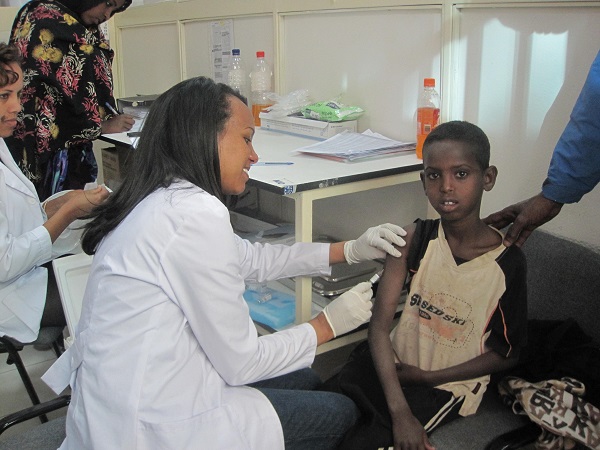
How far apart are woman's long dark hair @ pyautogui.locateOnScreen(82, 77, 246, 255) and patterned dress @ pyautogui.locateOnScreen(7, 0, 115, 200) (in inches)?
46.5

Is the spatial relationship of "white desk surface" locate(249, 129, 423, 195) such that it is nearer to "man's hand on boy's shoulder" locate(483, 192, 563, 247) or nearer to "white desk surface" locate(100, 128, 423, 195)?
"white desk surface" locate(100, 128, 423, 195)

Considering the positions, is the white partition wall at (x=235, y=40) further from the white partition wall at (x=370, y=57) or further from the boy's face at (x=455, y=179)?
the boy's face at (x=455, y=179)

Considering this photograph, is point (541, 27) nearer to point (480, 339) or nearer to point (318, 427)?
point (480, 339)

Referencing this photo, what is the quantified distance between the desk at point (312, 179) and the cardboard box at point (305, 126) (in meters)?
0.27

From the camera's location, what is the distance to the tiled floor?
2.12 meters

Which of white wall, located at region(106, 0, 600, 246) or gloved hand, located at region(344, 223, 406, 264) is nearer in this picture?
gloved hand, located at region(344, 223, 406, 264)

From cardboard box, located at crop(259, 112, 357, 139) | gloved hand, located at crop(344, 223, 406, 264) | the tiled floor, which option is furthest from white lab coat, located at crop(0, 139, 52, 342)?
cardboard box, located at crop(259, 112, 357, 139)

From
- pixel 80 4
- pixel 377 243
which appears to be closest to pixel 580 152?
pixel 377 243

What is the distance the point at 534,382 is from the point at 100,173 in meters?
2.70

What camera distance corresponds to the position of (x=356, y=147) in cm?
199

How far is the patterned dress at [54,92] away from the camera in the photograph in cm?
219

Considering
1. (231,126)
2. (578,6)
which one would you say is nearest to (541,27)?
(578,6)

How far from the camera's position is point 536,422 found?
1.26m

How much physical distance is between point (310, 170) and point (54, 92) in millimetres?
1030
